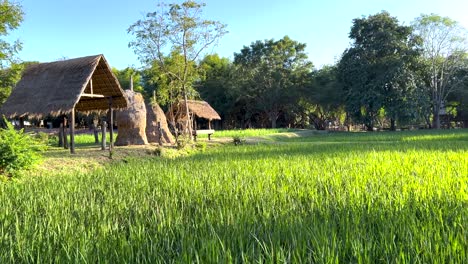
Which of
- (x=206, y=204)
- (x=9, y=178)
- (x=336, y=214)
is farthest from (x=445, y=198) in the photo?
(x=9, y=178)

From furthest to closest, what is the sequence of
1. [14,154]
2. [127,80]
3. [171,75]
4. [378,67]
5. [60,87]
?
[127,80] → [378,67] → [171,75] → [60,87] → [14,154]

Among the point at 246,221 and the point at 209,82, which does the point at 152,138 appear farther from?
the point at 209,82

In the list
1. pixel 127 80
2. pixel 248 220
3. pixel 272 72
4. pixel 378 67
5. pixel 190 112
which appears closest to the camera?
pixel 248 220

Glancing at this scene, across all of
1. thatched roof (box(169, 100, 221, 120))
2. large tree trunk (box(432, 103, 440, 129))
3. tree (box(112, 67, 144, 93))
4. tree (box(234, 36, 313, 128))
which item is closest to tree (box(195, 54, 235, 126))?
tree (box(234, 36, 313, 128))

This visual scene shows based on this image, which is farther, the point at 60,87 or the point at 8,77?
the point at 8,77

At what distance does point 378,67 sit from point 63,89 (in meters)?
24.7

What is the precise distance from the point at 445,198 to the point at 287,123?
37529mm

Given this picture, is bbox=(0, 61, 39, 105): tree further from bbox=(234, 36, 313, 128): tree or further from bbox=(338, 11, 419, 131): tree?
bbox=(338, 11, 419, 131): tree

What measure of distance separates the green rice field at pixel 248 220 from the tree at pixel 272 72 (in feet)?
94.4

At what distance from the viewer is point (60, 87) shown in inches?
433

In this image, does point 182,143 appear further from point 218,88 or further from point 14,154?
point 218,88

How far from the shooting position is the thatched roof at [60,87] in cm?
1052

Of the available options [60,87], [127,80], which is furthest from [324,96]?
[60,87]

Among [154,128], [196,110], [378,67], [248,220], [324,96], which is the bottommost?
[248,220]
